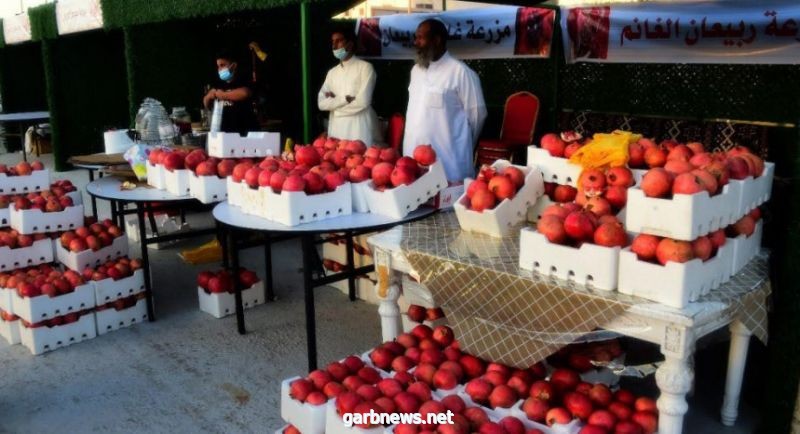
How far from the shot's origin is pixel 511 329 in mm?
2742

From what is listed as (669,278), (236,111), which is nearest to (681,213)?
(669,278)

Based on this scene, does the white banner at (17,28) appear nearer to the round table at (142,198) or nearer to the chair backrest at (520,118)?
the chair backrest at (520,118)

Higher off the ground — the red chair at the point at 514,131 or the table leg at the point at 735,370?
the red chair at the point at 514,131

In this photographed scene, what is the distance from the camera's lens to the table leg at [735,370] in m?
3.04

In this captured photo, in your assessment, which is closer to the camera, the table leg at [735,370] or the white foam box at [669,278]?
the white foam box at [669,278]

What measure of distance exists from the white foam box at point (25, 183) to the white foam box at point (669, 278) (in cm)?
454

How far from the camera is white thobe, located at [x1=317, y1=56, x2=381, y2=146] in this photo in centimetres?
624

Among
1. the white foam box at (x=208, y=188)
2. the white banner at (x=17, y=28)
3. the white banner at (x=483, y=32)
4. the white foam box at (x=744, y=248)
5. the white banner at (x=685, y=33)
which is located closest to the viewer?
the white foam box at (x=744, y=248)

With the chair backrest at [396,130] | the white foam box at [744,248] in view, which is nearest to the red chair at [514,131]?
the chair backrest at [396,130]

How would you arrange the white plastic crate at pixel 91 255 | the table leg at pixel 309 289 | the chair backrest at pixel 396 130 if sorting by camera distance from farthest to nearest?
the chair backrest at pixel 396 130
the white plastic crate at pixel 91 255
the table leg at pixel 309 289

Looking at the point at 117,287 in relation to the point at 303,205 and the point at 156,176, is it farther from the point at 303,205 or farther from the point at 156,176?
the point at 303,205

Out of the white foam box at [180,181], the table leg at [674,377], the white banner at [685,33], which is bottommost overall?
the table leg at [674,377]

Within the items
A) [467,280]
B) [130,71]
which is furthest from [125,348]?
[130,71]

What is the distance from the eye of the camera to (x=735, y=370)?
3.17 m
